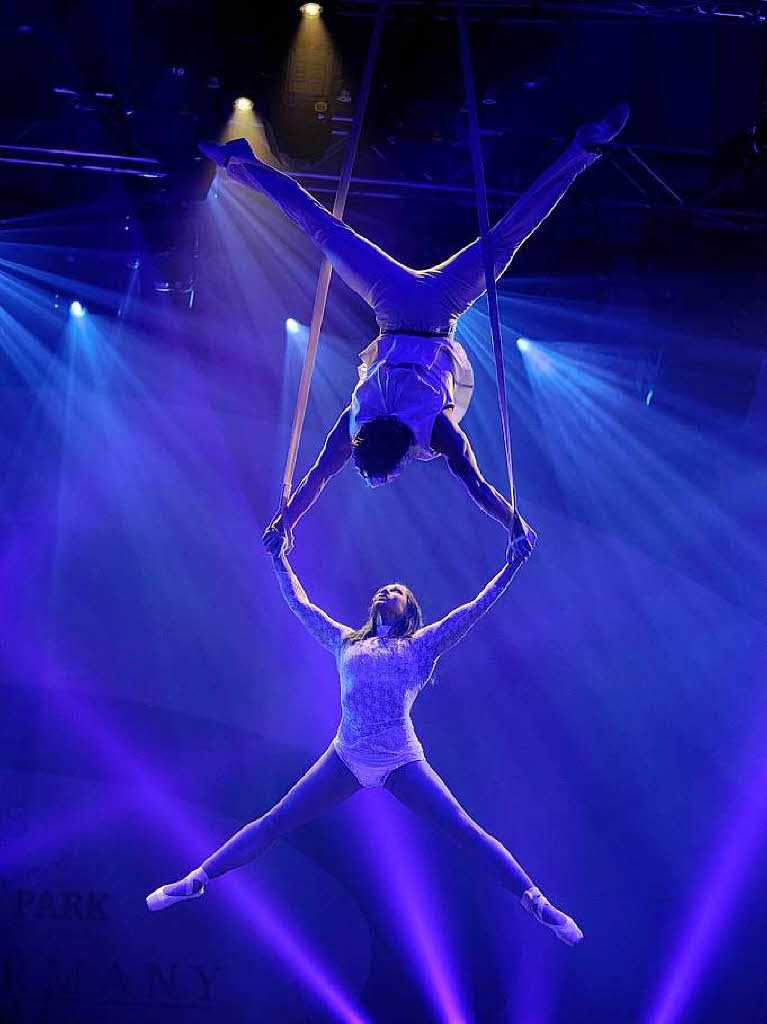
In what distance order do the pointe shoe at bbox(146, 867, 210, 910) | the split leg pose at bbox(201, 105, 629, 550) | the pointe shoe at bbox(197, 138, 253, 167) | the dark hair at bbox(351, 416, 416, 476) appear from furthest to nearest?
the pointe shoe at bbox(146, 867, 210, 910) → the pointe shoe at bbox(197, 138, 253, 167) → the split leg pose at bbox(201, 105, 629, 550) → the dark hair at bbox(351, 416, 416, 476)

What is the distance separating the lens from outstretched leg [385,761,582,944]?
A: 4137mm

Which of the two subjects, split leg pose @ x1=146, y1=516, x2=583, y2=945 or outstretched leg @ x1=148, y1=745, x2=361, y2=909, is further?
outstretched leg @ x1=148, y1=745, x2=361, y2=909

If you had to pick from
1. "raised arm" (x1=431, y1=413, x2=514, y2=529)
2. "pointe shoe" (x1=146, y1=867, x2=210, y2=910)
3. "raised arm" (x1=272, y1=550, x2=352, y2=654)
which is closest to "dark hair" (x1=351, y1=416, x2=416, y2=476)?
"raised arm" (x1=431, y1=413, x2=514, y2=529)

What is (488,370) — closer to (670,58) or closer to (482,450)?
(482,450)

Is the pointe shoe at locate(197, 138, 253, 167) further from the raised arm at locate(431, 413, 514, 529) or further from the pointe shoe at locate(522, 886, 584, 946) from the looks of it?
the pointe shoe at locate(522, 886, 584, 946)

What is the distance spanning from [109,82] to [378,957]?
509 cm

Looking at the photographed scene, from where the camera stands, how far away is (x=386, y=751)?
14.0 feet

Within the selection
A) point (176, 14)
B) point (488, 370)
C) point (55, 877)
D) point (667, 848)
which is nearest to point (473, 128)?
point (176, 14)

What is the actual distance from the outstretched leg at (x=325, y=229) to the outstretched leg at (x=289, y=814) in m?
1.95

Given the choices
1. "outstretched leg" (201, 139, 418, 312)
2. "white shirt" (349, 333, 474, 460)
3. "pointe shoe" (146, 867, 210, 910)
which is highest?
"outstretched leg" (201, 139, 418, 312)

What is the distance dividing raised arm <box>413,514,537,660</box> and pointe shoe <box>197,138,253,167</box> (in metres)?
1.78

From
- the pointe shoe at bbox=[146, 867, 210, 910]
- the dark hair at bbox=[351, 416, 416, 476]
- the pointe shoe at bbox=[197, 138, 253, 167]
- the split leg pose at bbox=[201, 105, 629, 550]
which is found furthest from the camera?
the pointe shoe at bbox=[146, 867, 210, 910]

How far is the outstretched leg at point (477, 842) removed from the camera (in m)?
4.14

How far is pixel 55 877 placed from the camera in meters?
6.01
